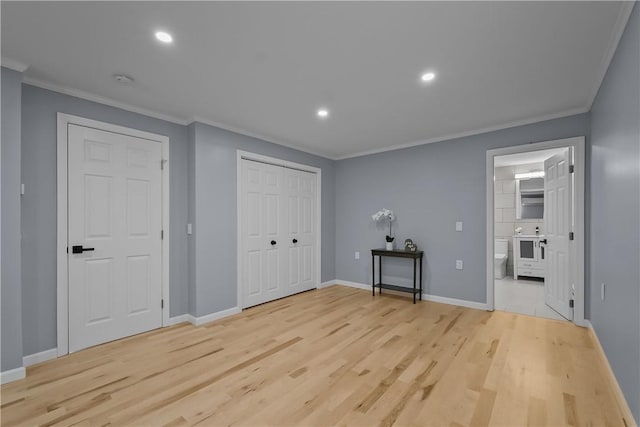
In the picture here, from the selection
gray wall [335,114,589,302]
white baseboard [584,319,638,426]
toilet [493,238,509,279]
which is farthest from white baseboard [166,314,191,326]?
toilet [493,238,509,279]

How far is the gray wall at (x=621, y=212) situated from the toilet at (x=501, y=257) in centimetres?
342

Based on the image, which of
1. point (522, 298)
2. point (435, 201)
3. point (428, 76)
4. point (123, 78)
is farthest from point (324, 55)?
point (522, 298)

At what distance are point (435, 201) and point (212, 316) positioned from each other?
3506 mm

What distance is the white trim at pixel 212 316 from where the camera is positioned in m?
3.48

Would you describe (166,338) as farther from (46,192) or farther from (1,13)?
(1,13)

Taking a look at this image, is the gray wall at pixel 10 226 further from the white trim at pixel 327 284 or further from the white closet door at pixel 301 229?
the white trim at pixel 327 284

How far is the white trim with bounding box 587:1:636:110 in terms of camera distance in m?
1.70

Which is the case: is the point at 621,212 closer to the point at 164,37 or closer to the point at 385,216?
the point at 385,216

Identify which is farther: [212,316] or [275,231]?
[275,231]

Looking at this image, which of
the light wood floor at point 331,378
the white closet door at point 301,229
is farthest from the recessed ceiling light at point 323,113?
the light wood floor at point 331,378

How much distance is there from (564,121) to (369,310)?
329 centimetres

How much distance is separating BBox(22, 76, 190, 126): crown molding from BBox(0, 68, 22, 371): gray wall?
0.97ft

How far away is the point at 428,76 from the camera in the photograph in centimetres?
251

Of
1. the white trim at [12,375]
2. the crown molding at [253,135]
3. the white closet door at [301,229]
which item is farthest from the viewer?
the white closet door at [301,229]
